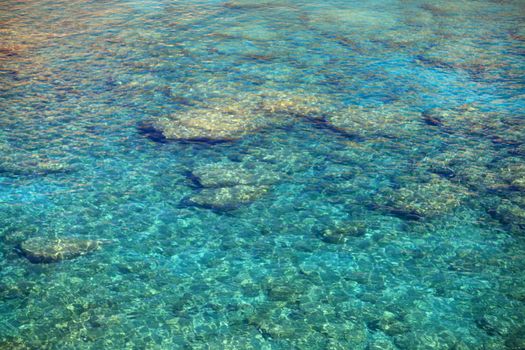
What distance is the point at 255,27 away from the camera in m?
7.71

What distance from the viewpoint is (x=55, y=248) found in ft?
11.6

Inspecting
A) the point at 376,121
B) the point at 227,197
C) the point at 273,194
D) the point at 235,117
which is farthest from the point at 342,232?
the point at 235,117

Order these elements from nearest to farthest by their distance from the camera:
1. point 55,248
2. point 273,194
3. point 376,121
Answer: point 55,248
point 273,194
point 376,121

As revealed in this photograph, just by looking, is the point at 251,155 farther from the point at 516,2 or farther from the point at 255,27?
the point at 516,2

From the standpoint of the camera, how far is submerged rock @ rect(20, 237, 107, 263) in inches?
137

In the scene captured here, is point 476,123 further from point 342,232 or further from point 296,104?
point 342,232

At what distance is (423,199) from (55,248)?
2.77 metres

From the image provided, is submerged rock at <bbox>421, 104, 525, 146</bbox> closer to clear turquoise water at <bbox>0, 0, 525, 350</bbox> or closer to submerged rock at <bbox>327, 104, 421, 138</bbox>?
clear turquoise water at <bbox>0, 0, 525, 350</bbox>

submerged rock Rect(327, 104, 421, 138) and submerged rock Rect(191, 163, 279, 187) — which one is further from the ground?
submerged rock Rect(327, 104, 421, 138)

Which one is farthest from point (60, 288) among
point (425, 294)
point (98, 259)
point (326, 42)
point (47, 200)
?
point (326, 42)

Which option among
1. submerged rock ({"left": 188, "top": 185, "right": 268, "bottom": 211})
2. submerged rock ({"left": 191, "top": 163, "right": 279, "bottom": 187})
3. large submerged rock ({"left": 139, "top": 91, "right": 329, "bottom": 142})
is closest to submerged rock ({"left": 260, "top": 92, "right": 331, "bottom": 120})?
large submerged rock ({"left": 139, "top": 91, "right": 329, "bottom": 142})

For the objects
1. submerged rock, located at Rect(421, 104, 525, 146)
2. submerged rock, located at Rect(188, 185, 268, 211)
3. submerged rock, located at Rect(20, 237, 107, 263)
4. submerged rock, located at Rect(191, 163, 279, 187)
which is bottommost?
submerged rock, located at Rect(20, 237, 107, 263)

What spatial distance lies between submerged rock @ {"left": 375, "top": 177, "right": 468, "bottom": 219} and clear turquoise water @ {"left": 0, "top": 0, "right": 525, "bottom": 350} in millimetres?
17

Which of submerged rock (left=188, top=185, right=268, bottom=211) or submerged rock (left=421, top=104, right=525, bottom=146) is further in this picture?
submerged rock (left=421, top=104, right=525, bottom=146)
